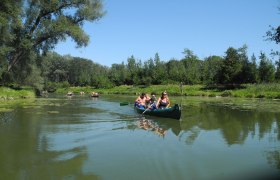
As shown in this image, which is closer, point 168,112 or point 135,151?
point 135,151

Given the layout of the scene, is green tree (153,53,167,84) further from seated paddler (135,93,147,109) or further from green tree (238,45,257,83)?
seated paddler (135,93,147,109)

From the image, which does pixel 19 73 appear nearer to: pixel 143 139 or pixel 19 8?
pixel 19 8

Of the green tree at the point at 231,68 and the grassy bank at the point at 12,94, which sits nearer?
the grassy bank at the point at 12,94

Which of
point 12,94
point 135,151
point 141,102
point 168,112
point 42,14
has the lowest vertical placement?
point 135,151

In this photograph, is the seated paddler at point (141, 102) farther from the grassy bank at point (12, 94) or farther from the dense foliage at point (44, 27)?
the grassy bank at point (12, 94)

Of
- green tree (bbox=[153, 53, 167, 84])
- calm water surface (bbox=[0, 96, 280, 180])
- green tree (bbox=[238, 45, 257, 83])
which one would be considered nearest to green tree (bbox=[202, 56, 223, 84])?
green tree (bbox=[238, 45, 257, 83])

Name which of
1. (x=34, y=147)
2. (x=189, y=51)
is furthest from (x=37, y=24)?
(x=189, y=51)

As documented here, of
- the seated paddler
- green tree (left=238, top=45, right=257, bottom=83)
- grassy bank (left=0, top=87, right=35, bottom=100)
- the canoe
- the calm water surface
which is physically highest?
green tree (left=238, top=45, right=257, bottom=83)

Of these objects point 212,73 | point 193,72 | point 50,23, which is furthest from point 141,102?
point 193,72

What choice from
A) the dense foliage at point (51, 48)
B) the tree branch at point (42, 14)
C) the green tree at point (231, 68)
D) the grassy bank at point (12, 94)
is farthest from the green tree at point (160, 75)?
the tree branch at point (42, 14)

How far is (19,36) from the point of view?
33.8m

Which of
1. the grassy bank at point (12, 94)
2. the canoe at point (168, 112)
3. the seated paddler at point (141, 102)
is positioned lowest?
the canoe at point (168, 112)

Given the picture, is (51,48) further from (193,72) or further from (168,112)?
(193,72)

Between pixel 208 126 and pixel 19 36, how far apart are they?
23721 millimetres
